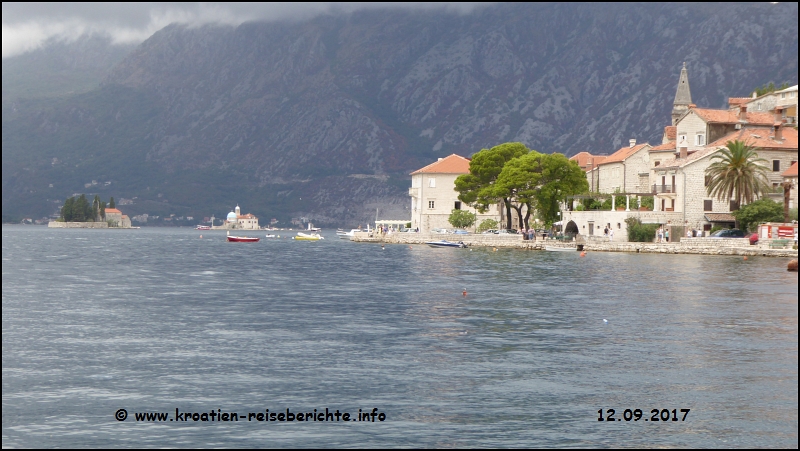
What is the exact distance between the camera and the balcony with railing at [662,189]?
110 metres

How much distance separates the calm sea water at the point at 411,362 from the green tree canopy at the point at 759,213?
121ft

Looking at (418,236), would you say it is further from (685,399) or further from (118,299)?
(685,399)

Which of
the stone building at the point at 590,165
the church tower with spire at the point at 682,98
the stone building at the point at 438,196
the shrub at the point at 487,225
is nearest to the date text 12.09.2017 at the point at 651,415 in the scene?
the shrub at the point at 487,225

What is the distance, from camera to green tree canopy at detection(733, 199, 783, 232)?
325 feet

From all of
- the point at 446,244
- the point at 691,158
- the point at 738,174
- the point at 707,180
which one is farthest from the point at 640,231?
the point at 446,244

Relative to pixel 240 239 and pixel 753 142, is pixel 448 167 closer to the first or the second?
pixel 240 239

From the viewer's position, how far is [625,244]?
107 meters

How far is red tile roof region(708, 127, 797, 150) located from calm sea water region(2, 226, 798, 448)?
154ft

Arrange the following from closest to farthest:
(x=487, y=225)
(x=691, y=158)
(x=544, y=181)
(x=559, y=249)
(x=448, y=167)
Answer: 1. (x=691, y=158)
2. (x=559, y=249)
3. (x=544, y=181)
4. (x=487, y=225)
5. (x=448, y=167)

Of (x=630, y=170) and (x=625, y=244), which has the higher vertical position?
→ (x=630, y=170)

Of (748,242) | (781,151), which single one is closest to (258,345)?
(748,242)

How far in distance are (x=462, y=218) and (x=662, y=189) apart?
151 ft

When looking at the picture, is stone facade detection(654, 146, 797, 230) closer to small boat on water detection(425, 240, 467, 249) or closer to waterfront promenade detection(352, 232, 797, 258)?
waterfront promenade detection(352, 232, 797, 258)

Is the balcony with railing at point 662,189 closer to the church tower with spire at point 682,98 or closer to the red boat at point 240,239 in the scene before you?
the church tower with spire at point 682,98
